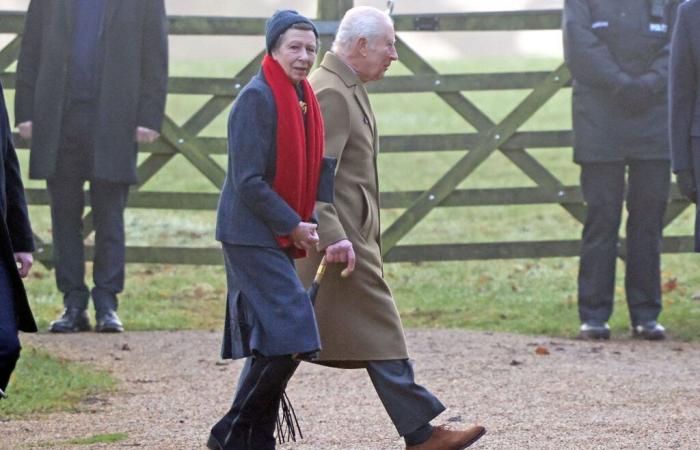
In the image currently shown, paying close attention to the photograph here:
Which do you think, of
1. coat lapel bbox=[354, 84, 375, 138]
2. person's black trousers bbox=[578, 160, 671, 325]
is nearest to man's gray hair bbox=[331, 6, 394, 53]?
coat lapel bbox=[354, 84, 375, 138]

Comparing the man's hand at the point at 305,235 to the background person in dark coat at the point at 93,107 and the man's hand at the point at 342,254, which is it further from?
the background person in dark coat at the point at 93,107

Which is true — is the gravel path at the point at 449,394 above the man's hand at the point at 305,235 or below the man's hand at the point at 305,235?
below

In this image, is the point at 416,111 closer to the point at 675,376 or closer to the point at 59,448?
the point at 675,376

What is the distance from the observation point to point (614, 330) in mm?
9875

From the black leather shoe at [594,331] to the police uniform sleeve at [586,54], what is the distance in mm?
1418

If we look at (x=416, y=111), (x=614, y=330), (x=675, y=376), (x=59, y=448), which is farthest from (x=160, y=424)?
(x=416, y=111)

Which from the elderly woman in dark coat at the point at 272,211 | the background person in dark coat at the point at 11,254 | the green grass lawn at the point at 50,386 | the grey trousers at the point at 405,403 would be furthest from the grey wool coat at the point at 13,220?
the green grass lawn at the point at 50,386

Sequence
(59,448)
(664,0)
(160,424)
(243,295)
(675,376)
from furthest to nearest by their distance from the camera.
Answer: (664,0) < (675,376) < (160,424) < (59,448) < (243,295)

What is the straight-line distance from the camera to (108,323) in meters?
9.54

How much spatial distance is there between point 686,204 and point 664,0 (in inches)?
81.2

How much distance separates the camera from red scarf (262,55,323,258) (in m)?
5.22

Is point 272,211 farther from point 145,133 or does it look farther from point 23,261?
point 145,133

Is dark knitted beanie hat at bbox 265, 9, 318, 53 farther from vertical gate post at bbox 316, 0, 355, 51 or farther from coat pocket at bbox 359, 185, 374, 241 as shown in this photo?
vertical gate post at bbox 316, 0, 355, 51

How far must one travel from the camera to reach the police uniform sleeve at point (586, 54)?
9266 millimetres
